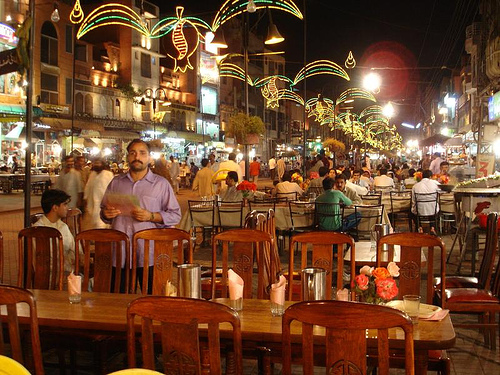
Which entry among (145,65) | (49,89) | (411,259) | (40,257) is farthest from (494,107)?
(145,65)

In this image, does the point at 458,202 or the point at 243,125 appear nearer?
the point at 458,202

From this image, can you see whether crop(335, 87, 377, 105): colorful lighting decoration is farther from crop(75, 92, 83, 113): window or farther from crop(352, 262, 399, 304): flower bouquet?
crop(75, 92, 83, 113): window

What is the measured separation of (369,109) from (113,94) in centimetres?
1847

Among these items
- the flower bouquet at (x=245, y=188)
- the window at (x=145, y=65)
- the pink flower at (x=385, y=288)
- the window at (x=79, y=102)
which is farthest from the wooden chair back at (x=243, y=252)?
the window at (x=145, y=65)

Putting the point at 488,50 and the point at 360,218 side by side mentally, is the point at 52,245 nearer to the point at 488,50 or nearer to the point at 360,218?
the point at 360,218

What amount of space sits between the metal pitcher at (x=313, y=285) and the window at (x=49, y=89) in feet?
117

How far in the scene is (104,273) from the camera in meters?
5.77

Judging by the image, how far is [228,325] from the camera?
391 cm

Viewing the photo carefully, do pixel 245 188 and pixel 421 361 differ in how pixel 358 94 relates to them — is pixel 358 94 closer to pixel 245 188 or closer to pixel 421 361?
pixel 245 188

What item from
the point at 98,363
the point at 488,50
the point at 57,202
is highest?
the point at 488,50

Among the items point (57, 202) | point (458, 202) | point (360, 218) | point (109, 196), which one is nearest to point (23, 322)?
point (109, 196)

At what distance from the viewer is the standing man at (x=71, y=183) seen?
1240 centimetres

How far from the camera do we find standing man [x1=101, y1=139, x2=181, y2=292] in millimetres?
6016

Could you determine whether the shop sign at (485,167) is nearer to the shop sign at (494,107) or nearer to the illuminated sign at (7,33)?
the shop sign at (494,107)
